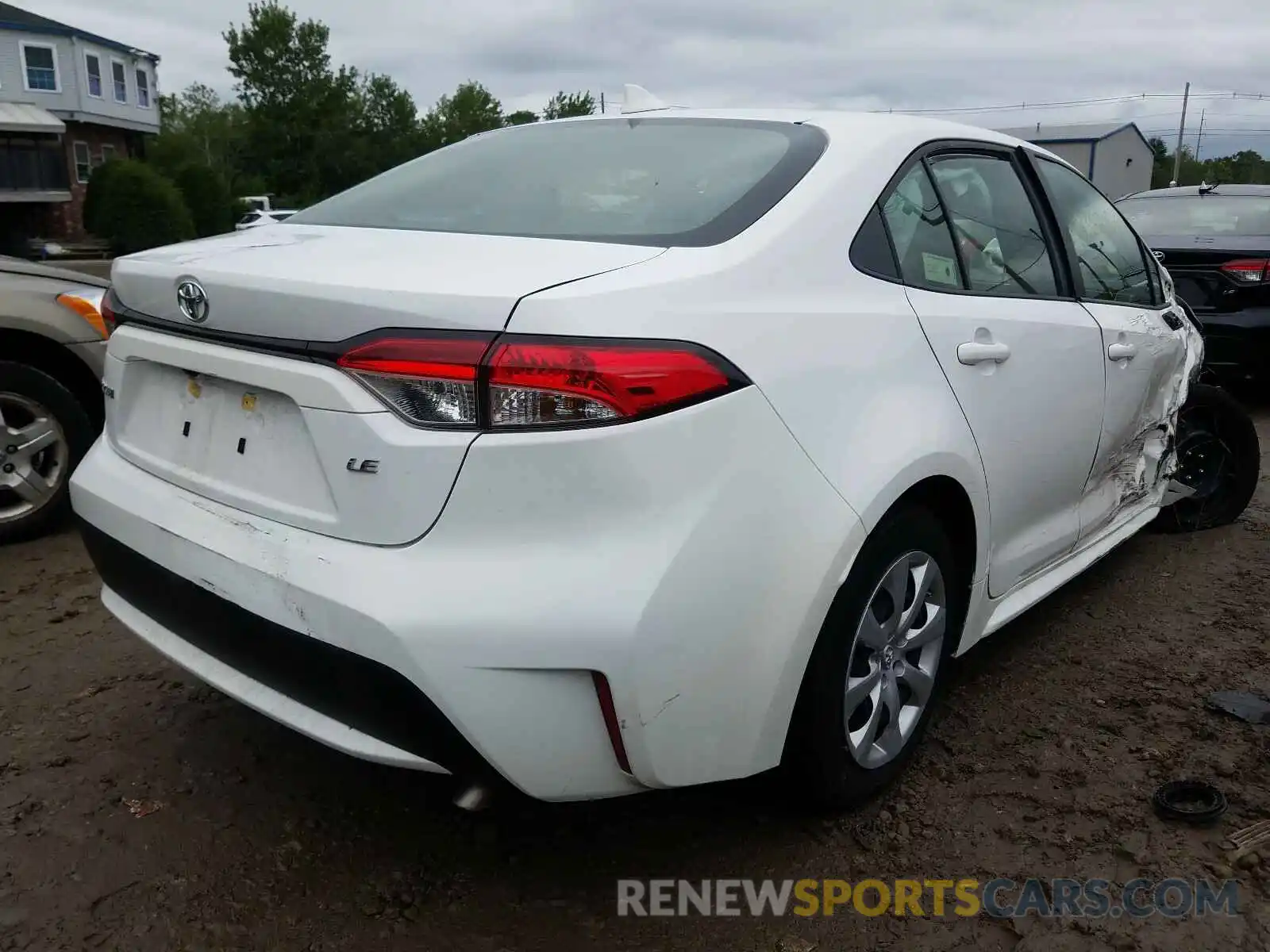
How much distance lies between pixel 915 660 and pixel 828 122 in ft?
4.44

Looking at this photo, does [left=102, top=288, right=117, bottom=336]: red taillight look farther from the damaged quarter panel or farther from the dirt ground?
the damaged quarter panel

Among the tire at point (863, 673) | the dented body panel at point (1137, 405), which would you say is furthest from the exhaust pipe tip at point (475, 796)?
the dented body panel at point (1137, 405)

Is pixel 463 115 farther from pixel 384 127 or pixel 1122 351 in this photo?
pixel 1122 351

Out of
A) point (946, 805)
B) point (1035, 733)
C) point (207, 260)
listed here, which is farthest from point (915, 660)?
point (207, 260)

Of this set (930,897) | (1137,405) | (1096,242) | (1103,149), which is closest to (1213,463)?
(1137,405)

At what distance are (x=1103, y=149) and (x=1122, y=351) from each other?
55.0 meters

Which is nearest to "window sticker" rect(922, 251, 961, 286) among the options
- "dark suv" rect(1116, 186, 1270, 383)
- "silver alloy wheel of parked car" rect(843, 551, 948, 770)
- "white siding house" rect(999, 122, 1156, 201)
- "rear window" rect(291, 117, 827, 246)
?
"rear window" rect(291, 117, 827, 246)

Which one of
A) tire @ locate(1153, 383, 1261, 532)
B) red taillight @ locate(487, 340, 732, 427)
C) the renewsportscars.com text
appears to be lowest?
the renewsportscars.com text

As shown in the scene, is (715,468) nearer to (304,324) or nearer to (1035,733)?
(304,324)

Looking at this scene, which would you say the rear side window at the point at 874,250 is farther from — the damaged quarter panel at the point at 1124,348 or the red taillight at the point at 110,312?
the red taillight at the point at 110,312

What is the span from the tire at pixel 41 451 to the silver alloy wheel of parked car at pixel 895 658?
11.5 feet

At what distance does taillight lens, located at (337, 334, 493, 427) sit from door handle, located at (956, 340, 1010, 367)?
1.25m

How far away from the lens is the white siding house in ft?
166

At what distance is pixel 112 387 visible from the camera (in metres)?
2.58
